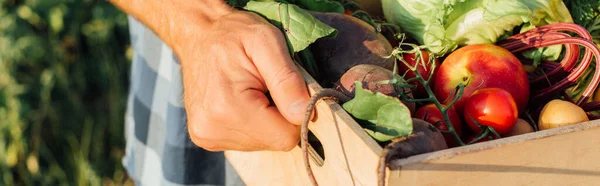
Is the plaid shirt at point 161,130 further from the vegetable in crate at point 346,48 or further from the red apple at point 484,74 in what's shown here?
the red apple at point 484,74

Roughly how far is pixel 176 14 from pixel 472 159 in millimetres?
829

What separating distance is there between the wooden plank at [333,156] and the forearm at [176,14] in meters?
0.32

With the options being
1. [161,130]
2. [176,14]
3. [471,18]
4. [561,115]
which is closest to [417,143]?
[561,115]

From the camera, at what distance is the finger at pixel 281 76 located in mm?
1167

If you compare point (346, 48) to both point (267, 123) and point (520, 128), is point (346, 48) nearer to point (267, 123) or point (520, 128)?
point (267, 123)

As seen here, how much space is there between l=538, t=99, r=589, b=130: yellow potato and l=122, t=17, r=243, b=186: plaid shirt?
2.93 feet

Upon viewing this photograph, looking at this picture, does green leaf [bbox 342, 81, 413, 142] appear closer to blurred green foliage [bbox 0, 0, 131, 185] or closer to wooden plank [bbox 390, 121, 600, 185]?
wooden plank [bbox 390, 121, 600, 185]

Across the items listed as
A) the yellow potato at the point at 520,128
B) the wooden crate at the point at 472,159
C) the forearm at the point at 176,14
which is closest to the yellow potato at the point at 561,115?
the yellow potato at the point at 520,128

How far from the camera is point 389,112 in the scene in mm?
1036

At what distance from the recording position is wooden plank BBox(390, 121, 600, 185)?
95 cm

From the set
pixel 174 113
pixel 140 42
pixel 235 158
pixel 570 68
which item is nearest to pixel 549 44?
pixel 570 68

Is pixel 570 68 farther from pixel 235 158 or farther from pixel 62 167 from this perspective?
pixel 62 167

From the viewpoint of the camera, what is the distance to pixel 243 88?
1.23 metres

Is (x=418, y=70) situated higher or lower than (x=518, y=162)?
lower
